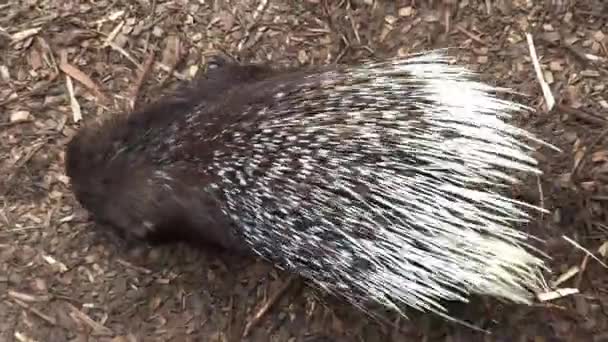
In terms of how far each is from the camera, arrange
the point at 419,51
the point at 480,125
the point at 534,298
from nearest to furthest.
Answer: the point at 480,125 < the point at 534,298 < the point at 419,51

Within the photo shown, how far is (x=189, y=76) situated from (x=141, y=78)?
5.4 inches

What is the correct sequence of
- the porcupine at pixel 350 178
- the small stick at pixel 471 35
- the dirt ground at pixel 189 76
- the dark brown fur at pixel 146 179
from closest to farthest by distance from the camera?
the porcupine at pixel 350 178 → the dark brown fur at pixel 146 179 → the dirt ground at pixel 189 76 → the small stick at pixel 471 35

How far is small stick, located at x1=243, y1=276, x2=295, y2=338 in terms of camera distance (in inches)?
91.8

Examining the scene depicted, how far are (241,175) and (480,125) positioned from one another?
22.4 inches

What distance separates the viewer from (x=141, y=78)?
2.47 meters

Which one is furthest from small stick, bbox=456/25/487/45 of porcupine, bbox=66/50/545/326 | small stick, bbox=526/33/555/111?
porcupine, bbox=66/50/545/326

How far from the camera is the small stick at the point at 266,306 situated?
2.33 metres

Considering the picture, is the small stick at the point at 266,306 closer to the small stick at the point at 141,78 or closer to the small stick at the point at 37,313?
the small stick at the point at 37,313

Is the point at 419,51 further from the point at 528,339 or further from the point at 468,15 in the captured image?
the point at 528,339

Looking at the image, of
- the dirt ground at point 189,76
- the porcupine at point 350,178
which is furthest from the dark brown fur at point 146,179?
the dirt ground at point 189,76

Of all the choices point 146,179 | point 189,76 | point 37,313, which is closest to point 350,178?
point 146,179

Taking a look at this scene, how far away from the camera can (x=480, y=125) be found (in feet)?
6.40

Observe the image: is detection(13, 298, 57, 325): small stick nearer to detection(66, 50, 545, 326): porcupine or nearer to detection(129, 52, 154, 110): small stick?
detection(66, 50, 545, 326): porcupine

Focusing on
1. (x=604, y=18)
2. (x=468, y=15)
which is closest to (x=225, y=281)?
(x=468, y=15)
